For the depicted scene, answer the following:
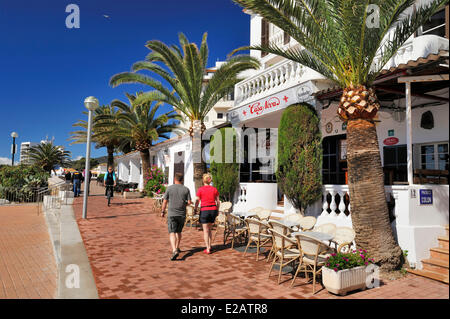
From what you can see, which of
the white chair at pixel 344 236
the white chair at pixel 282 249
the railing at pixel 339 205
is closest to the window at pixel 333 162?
the railing at pixel 339 205

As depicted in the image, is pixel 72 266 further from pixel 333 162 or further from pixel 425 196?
pixel 333 162

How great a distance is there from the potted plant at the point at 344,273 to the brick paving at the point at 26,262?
13.7 feet

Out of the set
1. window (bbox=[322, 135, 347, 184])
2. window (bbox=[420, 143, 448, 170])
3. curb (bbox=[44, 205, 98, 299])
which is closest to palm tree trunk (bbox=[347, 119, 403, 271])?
window (bbox=[420, 143, 448, 170])

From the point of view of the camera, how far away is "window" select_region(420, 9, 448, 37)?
8.53 metres

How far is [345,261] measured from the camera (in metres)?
4.71

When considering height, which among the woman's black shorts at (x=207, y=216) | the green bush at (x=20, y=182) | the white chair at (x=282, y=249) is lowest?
the white chair at (x=282, y=249)

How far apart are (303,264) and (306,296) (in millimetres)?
652

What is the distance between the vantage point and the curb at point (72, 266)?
4.45 m

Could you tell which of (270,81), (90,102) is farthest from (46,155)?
(270,81)

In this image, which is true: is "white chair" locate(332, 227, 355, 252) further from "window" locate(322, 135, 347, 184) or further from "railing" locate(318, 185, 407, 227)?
"window" locate(322, 135, 347, 184)

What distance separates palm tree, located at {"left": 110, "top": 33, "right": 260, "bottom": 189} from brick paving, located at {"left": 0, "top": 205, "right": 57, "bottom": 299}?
236 inches

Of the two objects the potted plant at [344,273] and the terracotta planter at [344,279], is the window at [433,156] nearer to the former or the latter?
the potted plant at [344,273]
